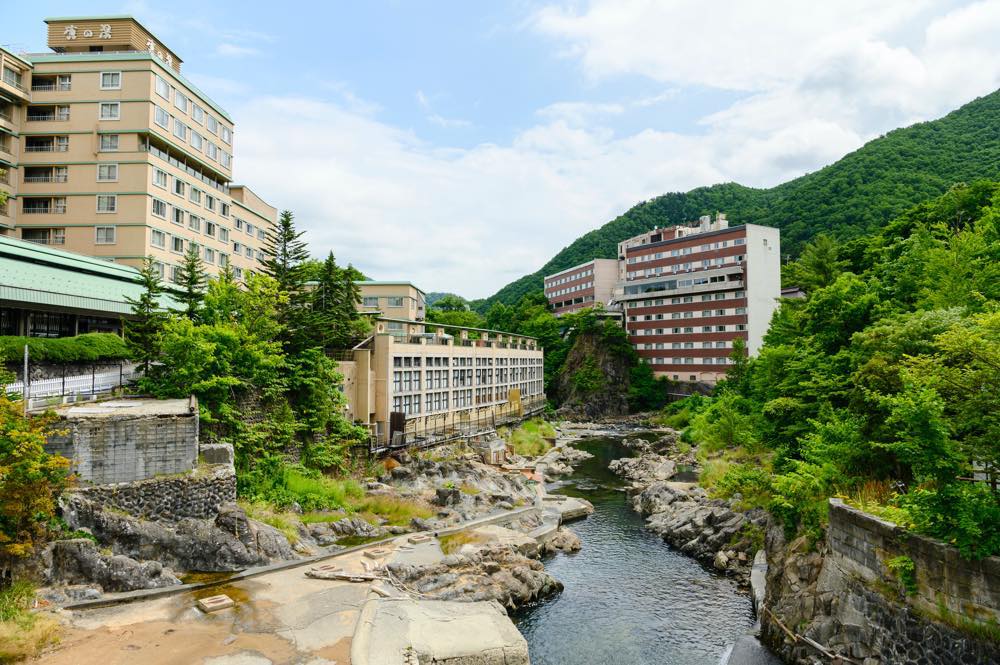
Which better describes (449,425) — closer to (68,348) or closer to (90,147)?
(68,348)

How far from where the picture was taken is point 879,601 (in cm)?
1425

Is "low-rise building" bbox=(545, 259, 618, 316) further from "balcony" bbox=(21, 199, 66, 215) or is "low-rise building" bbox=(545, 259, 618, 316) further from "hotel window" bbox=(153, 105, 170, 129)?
"balcony" bbox=(21, 199, 66, 215)

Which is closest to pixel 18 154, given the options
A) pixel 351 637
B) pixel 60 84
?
pixel 60 84

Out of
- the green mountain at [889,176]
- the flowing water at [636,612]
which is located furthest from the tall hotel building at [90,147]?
the green mountain at [889,176]

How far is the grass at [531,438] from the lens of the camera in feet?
171

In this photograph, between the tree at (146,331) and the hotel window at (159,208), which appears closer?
the tree at (146,331)

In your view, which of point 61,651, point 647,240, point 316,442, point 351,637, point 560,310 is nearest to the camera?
point 61,651

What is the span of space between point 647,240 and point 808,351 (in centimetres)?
7163

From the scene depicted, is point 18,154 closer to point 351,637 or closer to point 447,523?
point 447,523

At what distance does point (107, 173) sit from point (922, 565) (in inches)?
1833

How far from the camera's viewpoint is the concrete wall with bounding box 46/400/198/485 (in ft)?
59.4

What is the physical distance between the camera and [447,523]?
86.9ft

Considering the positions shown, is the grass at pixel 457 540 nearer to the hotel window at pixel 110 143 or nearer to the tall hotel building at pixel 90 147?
the tall hotel building at pixel 90 147

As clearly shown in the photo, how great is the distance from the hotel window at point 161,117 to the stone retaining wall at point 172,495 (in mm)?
29658
